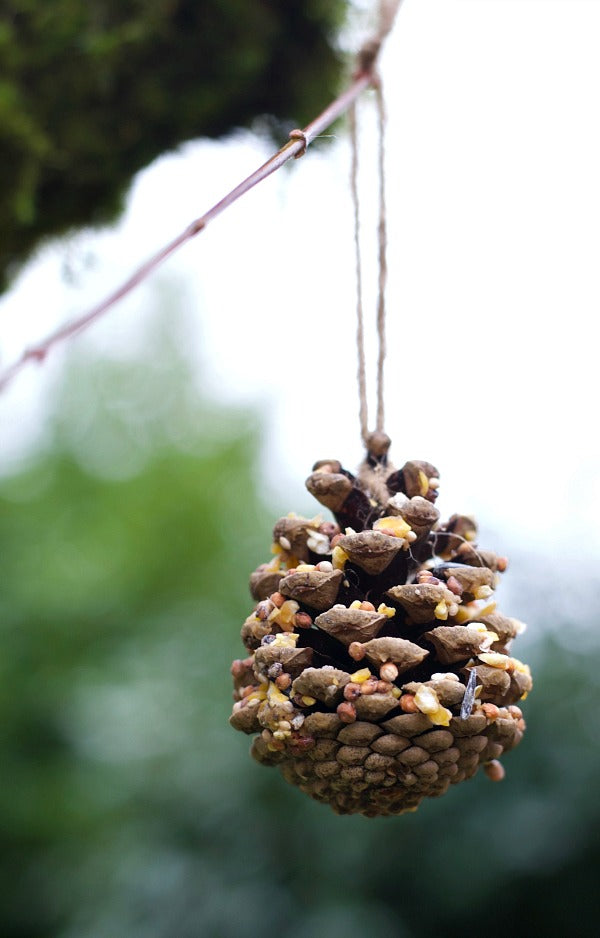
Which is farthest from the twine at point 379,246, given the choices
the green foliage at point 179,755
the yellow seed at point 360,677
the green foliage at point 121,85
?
the green foliage at point 179,755

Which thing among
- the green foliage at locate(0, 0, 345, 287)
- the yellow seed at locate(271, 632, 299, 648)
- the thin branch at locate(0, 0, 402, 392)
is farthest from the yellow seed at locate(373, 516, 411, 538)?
the green foliage at locate(0, 0, 345, 287)

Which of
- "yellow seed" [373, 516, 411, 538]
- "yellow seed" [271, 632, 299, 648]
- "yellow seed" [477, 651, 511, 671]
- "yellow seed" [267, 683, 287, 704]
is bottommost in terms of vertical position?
"yellow seed" [267, 683, 287, 704]

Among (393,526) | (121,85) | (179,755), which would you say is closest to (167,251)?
(393,526)

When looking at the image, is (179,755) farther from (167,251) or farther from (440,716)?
(167,251)

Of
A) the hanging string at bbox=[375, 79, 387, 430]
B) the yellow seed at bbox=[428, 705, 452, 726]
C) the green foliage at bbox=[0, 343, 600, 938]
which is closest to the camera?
the yellow seed at bbox=[428, 705, 452, 726]

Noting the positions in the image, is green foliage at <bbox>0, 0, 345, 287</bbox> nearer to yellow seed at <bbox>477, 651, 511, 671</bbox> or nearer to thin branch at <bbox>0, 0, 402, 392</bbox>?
thin branch at <bbox>0, 0, 402, 392</bbox>
